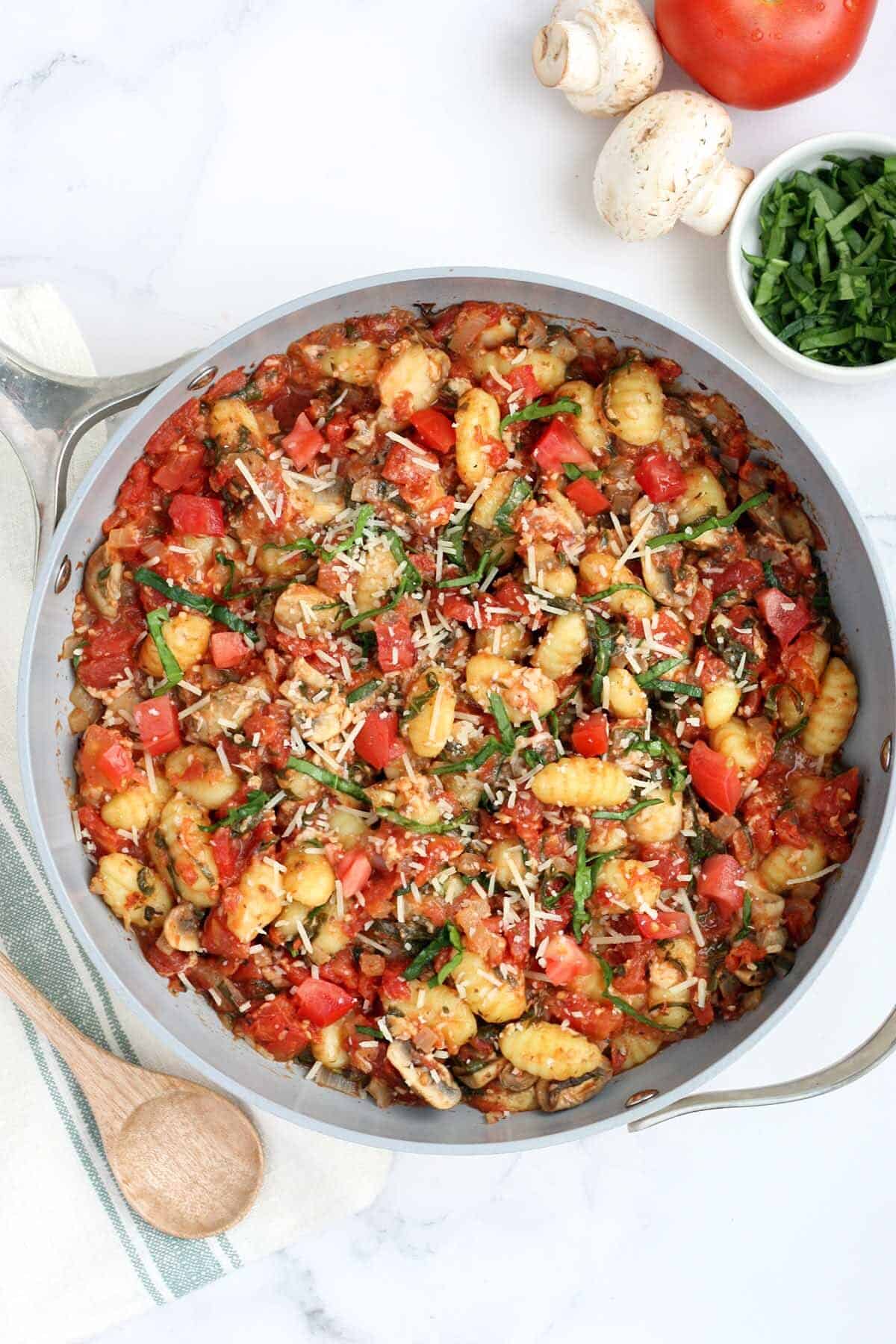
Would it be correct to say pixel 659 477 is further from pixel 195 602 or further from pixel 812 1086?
pixel 812 1086

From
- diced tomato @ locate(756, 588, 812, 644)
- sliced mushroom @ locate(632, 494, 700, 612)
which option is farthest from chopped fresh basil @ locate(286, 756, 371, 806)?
diced tomato @ locate(756, 588, 812, 644)

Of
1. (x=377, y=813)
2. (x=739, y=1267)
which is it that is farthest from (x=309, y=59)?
(x=739, y=1267)

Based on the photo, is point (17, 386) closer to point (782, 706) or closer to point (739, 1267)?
point (782, 706)

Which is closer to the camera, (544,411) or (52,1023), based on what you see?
(544,411)

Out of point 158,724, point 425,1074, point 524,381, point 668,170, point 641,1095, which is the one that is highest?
point 668,170

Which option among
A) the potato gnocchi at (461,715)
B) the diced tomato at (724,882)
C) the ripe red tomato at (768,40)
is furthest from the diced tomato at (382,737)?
the ripe red tomato at (768,40)

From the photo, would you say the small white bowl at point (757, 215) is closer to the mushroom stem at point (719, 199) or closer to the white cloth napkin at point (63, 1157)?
the mushroom stem at point (719, 199)

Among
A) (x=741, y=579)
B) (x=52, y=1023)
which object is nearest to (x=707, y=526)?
(x=741, y=579)
